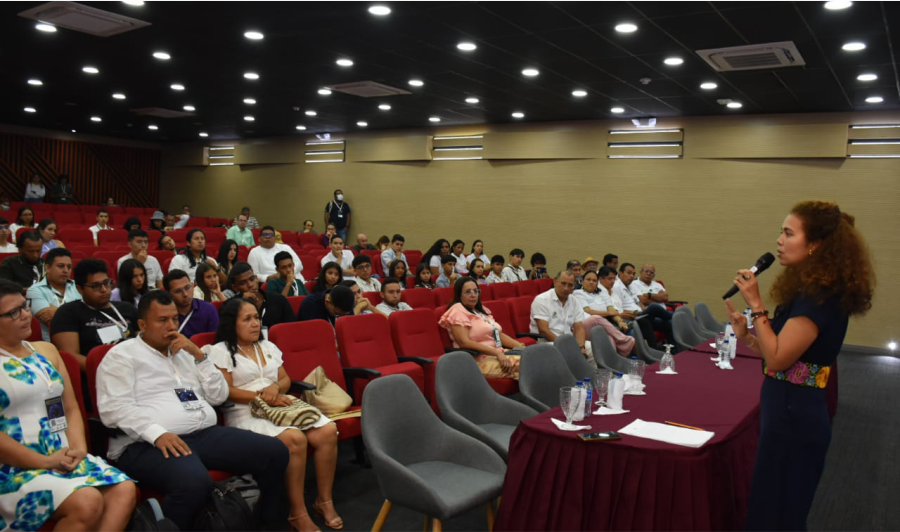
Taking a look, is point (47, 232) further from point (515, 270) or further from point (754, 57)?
point (754, 57)

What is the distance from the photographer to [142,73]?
359 inches

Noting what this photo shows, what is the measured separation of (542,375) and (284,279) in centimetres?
298

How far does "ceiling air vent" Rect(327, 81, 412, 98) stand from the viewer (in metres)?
9.16

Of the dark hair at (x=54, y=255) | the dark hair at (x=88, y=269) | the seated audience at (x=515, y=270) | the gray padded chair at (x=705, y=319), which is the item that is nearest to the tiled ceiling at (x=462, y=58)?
the seated audience at (x=515, y=270)

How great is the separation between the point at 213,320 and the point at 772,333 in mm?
3242

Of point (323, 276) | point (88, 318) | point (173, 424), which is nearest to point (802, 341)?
point (173, 424)

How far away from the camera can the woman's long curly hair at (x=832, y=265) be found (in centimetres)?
217

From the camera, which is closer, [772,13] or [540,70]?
[772,13]

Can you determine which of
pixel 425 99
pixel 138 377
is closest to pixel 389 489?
pixel 138 377

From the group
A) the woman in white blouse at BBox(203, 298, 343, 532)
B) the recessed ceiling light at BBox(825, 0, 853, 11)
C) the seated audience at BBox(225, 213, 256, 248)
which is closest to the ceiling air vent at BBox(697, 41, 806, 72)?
the recessed ceiling light at BBox(825, 0, 853, 11)

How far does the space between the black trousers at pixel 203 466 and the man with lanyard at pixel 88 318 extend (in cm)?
88

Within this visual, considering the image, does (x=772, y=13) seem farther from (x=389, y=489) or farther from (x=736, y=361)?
(x=389, y=489)

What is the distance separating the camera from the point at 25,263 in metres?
5.03

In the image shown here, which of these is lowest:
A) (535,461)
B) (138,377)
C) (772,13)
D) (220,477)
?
(220,477)
